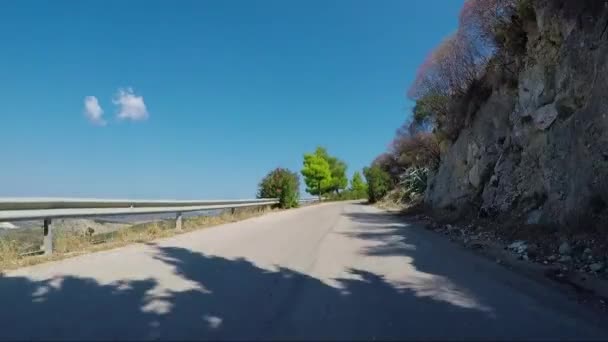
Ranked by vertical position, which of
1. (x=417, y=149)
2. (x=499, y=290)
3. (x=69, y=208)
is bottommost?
(x=499, y=290)

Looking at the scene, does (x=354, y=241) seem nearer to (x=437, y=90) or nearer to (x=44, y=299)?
(x=44, y=299)

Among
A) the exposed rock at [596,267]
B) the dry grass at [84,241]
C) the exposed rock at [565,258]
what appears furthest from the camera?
the dry grass at [84,241]

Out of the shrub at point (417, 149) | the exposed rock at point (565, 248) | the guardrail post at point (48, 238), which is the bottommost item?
the exposed rock at point (565, 248)

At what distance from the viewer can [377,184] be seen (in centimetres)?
4612

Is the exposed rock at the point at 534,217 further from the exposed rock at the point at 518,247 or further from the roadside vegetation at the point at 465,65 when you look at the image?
the roadside vegetation at the point at 465,65

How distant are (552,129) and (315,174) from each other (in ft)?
185

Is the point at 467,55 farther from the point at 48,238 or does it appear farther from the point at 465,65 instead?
the point at 48,238

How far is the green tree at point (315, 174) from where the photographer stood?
66.2 meters

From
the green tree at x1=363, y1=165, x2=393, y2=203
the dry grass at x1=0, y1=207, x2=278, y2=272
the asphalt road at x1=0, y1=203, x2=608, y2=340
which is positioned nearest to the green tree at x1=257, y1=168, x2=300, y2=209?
the dry grass at x1=0, y1=207, x2=278, y2=272

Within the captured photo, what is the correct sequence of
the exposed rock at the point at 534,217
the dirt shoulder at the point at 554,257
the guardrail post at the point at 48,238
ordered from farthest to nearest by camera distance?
the exposed rock at the point at 534,217
the guardrail post at the point at 48,238
the dirt shoulder at the point at 554,257

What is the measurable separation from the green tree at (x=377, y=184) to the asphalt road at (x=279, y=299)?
3800 cm

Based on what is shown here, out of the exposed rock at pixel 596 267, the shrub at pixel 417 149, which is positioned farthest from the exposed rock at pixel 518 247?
the shrub at pixel 417 149

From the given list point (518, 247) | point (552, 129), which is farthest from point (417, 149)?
point (518, 247)

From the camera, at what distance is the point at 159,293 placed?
5.04 metres
